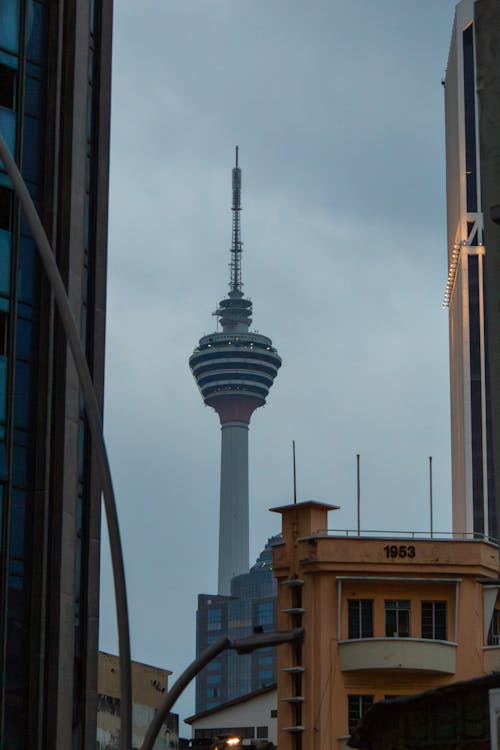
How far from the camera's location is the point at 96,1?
60156mm

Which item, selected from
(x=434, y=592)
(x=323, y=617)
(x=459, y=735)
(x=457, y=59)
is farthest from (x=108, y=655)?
(x=457, y=59)

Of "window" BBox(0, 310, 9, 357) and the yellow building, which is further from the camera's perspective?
the yellow building

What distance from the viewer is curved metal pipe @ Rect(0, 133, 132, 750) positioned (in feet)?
72.0

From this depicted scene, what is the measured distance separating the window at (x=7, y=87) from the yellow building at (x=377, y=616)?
87.7 ft

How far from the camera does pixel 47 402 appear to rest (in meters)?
51.0

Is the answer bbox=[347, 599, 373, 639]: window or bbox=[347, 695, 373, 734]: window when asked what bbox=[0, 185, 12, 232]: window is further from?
bbox=[347, 695, 373, 734]: window

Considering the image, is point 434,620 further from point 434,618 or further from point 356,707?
point 356,707

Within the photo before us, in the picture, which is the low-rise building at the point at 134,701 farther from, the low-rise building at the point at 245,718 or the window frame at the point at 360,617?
the low-rise building at the point at 245,718

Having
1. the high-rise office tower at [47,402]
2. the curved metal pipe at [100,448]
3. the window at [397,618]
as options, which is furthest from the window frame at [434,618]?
the curved metal pipe at [100,448]

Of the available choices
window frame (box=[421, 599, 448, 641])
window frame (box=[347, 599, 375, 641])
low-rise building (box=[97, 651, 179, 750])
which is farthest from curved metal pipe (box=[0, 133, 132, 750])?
window frame (box=[421, 599, 448, 641])

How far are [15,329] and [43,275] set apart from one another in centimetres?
251

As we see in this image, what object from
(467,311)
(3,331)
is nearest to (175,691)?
(3,331)

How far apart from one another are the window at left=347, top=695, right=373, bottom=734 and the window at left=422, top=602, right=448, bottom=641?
4045 millimetres

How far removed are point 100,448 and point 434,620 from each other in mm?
48067
